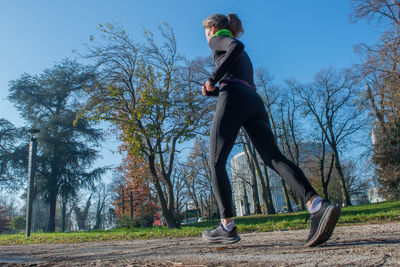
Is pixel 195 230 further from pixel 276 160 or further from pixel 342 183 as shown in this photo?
pixel 342 183

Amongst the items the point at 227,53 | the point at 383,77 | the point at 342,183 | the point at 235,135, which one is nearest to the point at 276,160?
the point at 235,135

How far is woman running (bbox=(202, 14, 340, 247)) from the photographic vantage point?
248 cm

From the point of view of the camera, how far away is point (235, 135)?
260 cm

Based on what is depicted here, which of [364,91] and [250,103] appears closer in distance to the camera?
[250,103]

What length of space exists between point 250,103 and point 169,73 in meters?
9.95

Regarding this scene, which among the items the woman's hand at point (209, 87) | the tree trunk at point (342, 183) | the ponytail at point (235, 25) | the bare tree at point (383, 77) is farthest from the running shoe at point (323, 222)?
the tree trunk at point (342, 183)

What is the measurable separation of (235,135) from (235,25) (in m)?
1.21

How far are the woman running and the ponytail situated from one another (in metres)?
0.19

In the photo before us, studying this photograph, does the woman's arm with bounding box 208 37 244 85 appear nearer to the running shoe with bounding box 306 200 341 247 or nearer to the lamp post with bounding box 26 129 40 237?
the running shoe with bounding box 306 200 341 247

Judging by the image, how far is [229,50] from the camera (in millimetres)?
2545

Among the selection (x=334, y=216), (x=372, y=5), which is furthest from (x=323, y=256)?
(x=372, y=5)

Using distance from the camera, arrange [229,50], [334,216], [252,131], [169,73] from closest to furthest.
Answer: [334,216]
[229,50]
[252,131]
[169,73]

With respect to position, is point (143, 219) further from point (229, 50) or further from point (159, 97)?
point (229, 50)

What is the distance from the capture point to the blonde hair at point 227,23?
2900 millimetres
